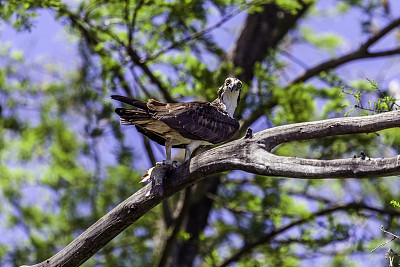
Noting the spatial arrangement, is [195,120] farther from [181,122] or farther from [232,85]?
[232,85]

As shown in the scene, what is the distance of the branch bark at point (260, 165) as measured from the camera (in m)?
4.96

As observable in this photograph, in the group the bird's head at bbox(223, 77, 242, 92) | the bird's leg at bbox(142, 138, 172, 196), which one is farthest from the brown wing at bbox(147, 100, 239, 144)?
the bird's head at bbox(223, 77, 242, 92)

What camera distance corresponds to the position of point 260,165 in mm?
5414

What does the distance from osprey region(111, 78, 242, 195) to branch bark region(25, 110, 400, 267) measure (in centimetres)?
44

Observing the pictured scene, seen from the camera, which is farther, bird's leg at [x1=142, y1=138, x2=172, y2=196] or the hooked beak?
the hooked beak

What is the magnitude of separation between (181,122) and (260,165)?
4.24 ft

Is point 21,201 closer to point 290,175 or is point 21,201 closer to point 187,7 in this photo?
point 187,7

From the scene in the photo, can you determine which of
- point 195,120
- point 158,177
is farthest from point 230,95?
point 158,177

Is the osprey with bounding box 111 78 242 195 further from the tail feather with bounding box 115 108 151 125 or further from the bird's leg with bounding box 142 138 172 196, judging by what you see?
the bird's leg with bounding box 142 138 172 196

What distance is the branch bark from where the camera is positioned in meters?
4.96

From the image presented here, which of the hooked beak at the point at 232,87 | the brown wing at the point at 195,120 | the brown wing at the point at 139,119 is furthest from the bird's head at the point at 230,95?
the brown wing at the point at 139,119

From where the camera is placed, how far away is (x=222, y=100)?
7676 mm

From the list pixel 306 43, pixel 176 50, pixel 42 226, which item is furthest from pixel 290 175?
pixel 306 43

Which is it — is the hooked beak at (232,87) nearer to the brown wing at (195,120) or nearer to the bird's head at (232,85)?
the bird's head at (232,85)
